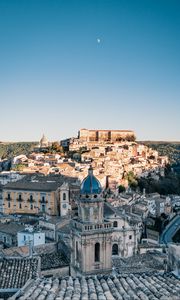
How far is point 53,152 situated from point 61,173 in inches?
1052

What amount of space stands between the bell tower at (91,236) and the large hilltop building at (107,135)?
8889cm

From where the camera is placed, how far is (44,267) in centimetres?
2048

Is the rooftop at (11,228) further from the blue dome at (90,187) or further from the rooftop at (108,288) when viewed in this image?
the rooftop at (108,288)

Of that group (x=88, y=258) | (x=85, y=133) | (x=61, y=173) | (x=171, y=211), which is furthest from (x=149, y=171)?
(x=88, y=258)

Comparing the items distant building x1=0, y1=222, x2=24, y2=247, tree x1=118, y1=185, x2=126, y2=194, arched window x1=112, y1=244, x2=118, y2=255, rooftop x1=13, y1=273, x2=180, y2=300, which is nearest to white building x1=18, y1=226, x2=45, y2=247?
distant building x1=0, y1=222, x2=24, y2=247

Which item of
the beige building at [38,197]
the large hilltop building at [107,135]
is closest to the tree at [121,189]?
the beige building at [38,197]

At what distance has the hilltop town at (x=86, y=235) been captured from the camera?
7.81 meters

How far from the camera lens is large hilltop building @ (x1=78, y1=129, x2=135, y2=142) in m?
112

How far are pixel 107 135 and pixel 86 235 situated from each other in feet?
313

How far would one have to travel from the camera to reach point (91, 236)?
20734 mm

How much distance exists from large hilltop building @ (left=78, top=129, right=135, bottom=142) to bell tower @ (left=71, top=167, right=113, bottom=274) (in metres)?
88.9

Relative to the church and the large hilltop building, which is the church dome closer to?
the large hilltop building

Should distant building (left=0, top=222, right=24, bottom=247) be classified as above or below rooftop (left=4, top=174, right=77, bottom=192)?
below

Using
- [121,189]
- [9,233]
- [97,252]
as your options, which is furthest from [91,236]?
[121,189]
